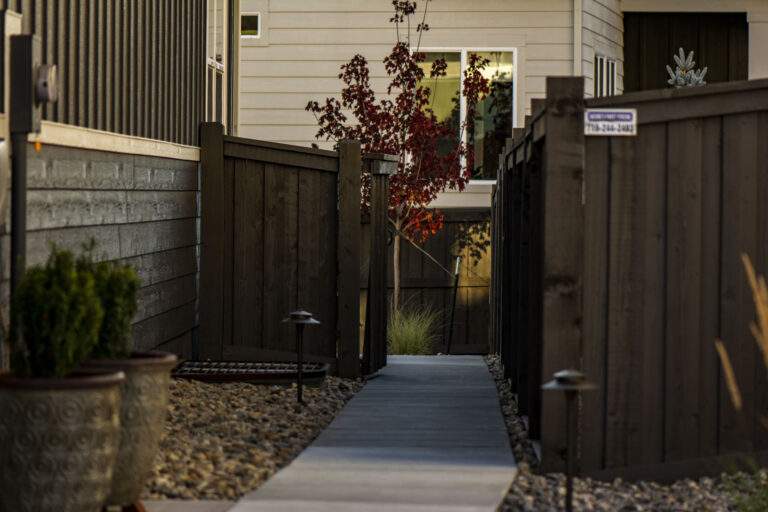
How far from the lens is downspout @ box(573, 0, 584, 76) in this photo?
16812 mm

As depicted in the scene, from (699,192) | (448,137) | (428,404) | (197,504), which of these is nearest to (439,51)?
(448,137)

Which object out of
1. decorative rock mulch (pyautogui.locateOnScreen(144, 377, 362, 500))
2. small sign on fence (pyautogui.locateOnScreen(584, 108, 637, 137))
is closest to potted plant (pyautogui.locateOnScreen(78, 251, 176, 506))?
decorative rock mulch (pyautogui.locateOnScreen(144, 377, 362, 500))

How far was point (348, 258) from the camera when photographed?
11.2 metres

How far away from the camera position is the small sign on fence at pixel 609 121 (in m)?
6.62

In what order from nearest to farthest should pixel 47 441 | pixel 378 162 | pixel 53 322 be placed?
pixel 47 441, pixel 53 322, pixel 378 162

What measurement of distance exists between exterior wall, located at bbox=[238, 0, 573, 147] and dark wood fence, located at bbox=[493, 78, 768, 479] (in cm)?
1014

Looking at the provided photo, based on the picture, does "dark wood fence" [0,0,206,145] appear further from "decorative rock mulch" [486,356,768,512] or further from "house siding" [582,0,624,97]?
"house siding" [582,0,624,97]

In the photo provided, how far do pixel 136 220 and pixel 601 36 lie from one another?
9321mm

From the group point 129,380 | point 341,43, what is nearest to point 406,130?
point 341,43

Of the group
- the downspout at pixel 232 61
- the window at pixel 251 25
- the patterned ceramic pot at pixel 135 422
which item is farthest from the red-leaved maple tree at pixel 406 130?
the patterned ceramic pot at pixel 135 422

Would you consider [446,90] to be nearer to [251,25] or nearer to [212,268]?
[251,25]

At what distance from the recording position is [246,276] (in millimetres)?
11328

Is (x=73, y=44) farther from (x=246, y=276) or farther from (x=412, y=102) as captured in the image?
(x=412, y=102)

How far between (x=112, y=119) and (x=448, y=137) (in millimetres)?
7913
